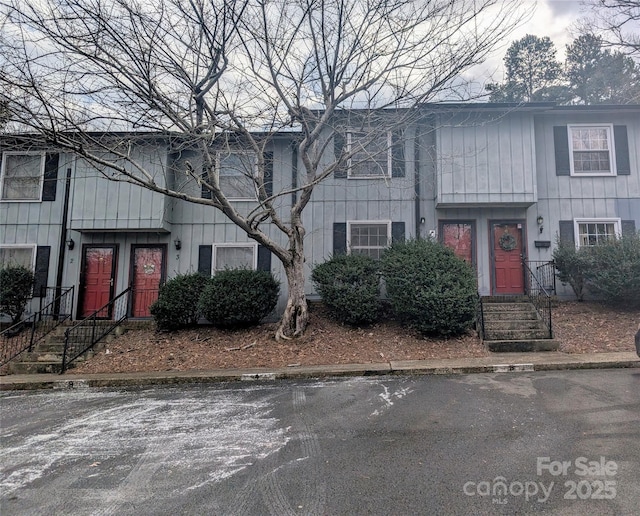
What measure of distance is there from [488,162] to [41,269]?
42.1ft

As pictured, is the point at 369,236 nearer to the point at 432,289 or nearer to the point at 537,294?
the point at 432,289

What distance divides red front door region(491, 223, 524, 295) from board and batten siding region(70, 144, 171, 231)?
364 inches

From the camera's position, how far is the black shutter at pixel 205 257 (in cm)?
1107

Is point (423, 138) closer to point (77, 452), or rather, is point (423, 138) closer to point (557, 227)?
point (557, 227)

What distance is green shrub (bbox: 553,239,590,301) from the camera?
944cm

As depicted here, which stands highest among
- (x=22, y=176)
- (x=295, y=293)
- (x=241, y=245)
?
(x=22, y=176)

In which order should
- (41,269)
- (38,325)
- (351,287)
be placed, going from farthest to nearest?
(41,269) < (38,325) < (351,287)

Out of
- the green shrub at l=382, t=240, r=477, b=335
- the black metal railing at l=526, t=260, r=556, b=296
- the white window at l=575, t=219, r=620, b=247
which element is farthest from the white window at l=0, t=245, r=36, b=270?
the white window at l=575, t=219, r=620, b=247

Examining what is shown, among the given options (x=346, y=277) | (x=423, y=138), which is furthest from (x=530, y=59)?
(x=346, y=277)

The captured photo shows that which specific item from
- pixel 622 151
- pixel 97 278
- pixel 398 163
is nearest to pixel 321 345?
pixel 398 163

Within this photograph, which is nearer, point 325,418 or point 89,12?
point 325,418

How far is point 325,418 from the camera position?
14.5ft

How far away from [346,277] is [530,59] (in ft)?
67.3

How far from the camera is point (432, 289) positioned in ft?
26.7
